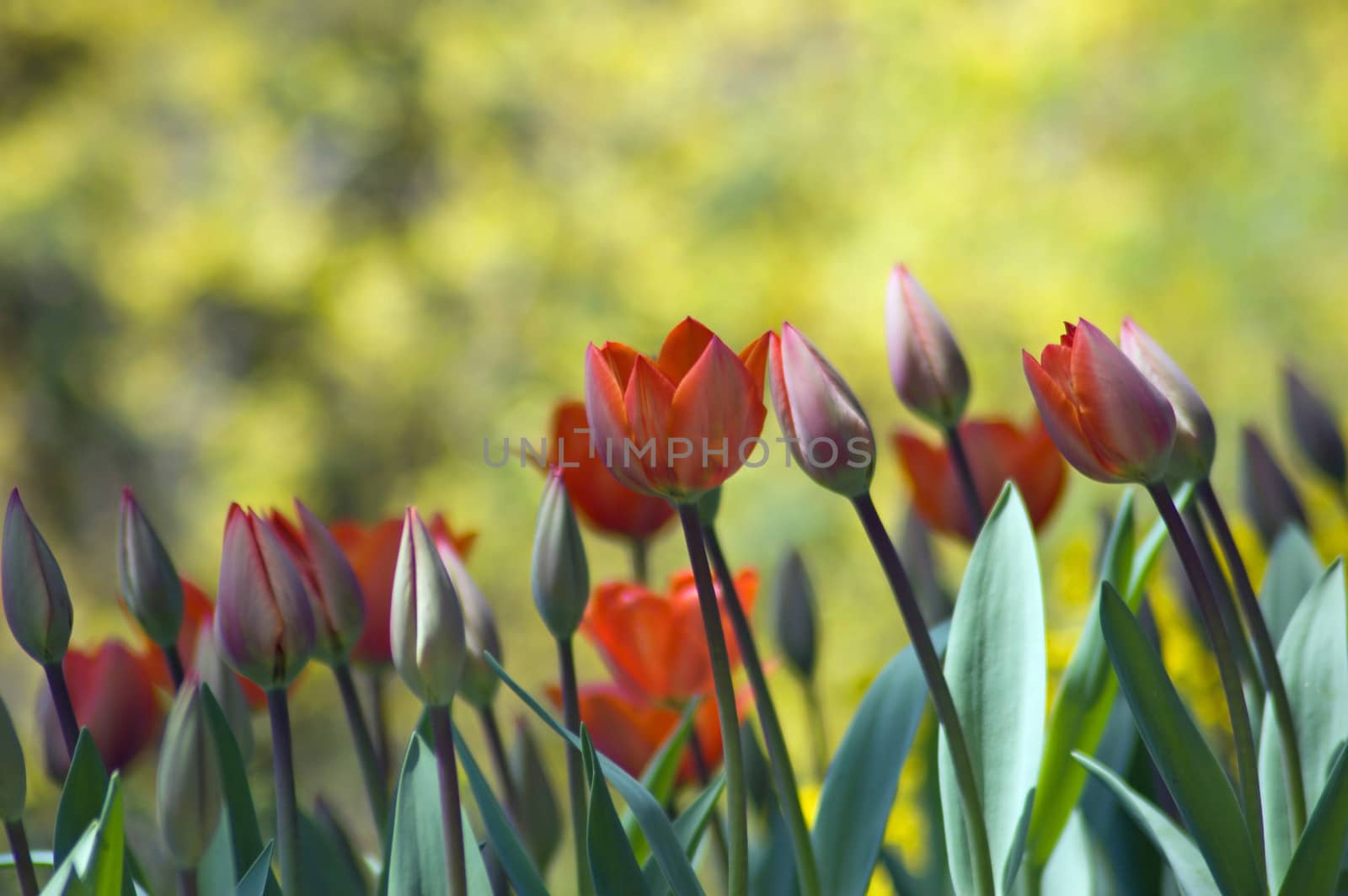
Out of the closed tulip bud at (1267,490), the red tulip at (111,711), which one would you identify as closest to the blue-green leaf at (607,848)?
the red tulip at (111,711)

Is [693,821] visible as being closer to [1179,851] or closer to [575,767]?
[575,767]

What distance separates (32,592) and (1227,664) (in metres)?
0.34

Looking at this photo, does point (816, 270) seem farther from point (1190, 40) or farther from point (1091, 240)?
point (1190, 40)

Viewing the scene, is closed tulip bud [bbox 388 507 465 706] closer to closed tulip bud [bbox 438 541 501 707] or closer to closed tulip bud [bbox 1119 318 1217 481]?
closed tulip bud [bbox 438 541 501 707]

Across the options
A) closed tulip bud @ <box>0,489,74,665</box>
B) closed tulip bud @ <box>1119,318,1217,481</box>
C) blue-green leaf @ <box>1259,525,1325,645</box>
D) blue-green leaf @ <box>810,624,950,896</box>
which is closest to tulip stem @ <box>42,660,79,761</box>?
closed tulip bud @ <box>0,489,74,665</box>

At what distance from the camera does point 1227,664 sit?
1.10 feet

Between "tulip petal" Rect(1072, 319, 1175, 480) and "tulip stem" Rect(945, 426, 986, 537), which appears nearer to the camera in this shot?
"tulip petal" Rect(1072, 319, 1175, 480)

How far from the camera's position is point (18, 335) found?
3.60 m

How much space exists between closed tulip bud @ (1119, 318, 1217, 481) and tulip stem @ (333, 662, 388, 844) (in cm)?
25

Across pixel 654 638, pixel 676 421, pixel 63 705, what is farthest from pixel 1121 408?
pixel 63 705

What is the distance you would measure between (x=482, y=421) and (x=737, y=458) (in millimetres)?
2874

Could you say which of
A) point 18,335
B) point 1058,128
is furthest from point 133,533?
point 18,335

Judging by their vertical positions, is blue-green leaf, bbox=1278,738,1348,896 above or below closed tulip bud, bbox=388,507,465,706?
below

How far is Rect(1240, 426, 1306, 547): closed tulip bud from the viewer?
561 millimetres
